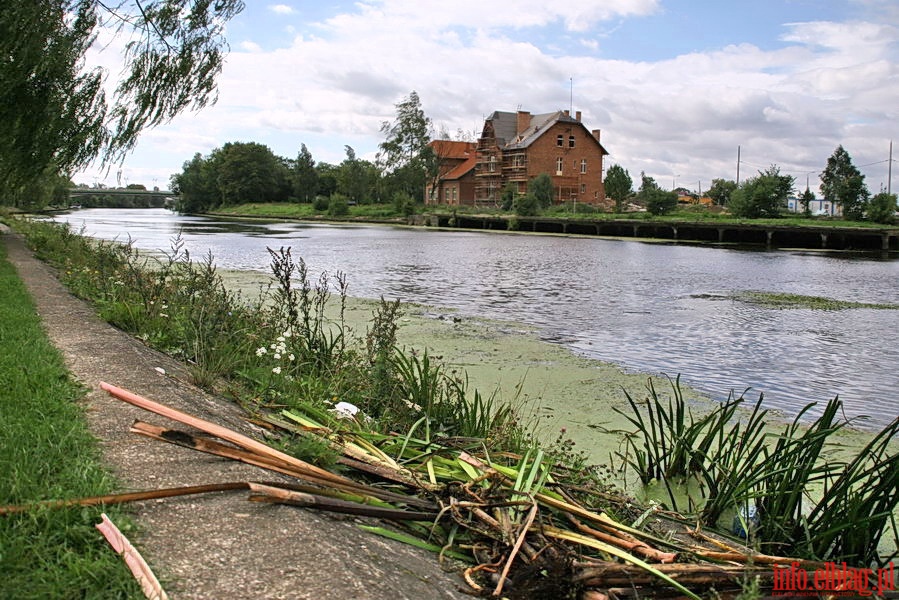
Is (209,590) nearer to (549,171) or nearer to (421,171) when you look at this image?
(549,171)

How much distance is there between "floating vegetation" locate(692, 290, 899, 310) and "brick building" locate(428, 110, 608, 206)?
65166 millimetres

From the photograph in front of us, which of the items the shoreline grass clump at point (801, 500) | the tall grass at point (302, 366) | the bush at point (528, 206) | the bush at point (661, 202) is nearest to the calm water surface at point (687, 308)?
the shoreline grass clump at point (801, 500)

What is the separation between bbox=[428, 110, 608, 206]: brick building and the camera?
8731 centimetres

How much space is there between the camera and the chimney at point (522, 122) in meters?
94.1

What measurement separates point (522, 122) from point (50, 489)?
94.6 m

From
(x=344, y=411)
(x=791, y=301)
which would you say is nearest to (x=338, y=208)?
(x=791, y=301)

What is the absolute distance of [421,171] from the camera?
4003 inches

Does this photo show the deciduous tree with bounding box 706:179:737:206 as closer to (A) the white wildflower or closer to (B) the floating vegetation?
(B) the floating vegetation

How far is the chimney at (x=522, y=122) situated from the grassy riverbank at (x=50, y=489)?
91884 millimetres

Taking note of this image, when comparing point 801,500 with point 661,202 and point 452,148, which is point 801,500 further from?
point 452,148

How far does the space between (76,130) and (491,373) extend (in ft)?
28.3

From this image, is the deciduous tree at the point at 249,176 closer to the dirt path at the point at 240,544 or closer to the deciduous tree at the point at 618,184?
the deciduous tree at the point at 618,184

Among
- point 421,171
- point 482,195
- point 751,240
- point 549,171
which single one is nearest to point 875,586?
point 751,240

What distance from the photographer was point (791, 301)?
18.8 meters
